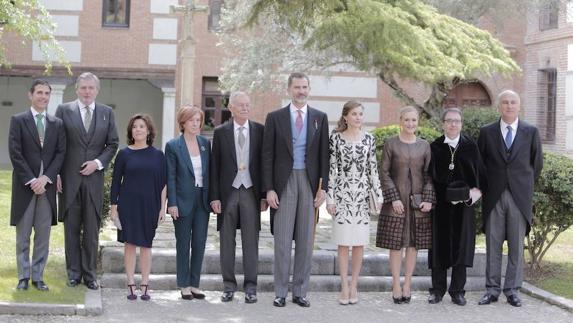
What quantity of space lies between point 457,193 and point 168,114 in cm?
1603

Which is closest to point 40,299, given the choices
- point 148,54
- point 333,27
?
point 333,27

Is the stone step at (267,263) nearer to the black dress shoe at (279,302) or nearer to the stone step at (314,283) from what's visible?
the stone step at (314,283)

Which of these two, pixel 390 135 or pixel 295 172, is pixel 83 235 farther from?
pixel 390 135

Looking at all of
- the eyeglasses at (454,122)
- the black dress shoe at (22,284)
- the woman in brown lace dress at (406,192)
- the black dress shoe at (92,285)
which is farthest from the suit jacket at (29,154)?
the eyeglasses at (454,122)

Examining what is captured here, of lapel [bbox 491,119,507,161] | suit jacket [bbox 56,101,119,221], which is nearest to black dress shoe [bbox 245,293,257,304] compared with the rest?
suit jacket [bbox 56,101,119,221]

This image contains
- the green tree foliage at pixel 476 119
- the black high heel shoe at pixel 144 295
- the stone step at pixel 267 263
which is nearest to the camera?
the black high heel shoe at pixel 144 295

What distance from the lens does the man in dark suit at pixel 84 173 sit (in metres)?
7.55

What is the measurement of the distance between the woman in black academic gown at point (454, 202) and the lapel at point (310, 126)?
115cm

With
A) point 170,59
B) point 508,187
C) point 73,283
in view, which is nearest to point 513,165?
point 508,187

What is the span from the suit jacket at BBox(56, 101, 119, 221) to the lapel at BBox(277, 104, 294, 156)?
1.55m

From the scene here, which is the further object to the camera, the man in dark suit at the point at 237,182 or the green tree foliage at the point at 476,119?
the green tree foliage at the point at 476,119

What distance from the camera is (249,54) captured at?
2020cm

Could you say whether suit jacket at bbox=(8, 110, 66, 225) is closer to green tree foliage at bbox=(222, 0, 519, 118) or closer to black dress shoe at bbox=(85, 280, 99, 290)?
black dress shoe at bbox=(85, 280, 99, 290)

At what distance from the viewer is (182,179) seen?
7539 mm
